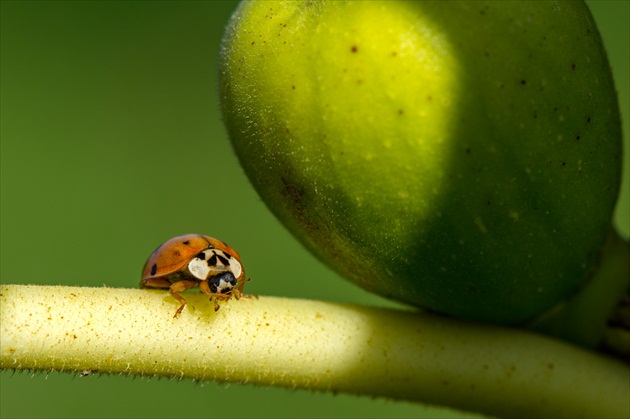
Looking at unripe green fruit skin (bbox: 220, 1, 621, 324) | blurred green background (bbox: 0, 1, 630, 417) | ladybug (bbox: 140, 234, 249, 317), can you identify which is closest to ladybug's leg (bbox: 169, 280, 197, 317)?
ladybug (bbox: 140, 234, 249, 317)

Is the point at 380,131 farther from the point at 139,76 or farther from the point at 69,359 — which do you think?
the point at 139,76

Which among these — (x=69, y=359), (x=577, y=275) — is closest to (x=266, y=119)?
(x=69, y=359)

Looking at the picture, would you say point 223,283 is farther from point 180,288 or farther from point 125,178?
point 125,178

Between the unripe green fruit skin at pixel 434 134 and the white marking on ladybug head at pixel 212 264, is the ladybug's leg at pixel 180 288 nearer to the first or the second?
the white marking on ladybug head at pixel 212 264

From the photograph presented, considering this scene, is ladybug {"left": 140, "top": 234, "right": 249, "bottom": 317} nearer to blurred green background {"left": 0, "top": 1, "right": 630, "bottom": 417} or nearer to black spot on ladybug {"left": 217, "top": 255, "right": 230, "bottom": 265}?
black spot on ladybug {"left": 217, "top": 255, "right": 230, "bottom": 265}

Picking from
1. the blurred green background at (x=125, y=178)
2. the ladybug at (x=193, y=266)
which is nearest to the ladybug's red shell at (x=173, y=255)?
the ladybug at (x=193, y=266)

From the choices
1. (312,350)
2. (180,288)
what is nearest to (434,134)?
(312,350)
